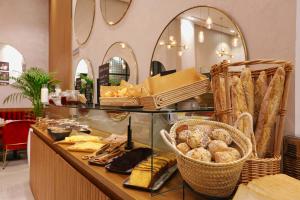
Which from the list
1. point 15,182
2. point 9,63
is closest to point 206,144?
point 15,182

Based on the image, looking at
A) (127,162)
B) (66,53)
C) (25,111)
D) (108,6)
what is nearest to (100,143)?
(127,162)

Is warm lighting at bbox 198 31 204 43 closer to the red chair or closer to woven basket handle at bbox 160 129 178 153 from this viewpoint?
woven basket handle at bbox 160 129 178 153

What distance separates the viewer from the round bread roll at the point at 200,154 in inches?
31.6

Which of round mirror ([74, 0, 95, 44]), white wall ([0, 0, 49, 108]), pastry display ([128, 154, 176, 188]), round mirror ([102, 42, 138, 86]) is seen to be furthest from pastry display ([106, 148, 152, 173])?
white wall ([0, 0, 49, 108])

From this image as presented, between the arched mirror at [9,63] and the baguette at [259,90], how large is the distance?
7030 mm

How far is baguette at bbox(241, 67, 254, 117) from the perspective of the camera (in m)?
1.06

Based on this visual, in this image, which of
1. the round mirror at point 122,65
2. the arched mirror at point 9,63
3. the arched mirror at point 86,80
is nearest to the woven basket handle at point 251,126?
the round mirror at point 122,65

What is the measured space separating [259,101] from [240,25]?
531 millimetres

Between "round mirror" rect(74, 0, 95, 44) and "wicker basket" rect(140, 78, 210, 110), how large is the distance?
8.73 feet

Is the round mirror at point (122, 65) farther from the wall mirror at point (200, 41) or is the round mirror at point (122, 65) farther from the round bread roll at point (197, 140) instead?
the round bread roll at point (197, 140)

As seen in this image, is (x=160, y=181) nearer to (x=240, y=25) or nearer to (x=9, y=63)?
(x=240, y=25)

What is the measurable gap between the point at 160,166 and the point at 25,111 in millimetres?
6883

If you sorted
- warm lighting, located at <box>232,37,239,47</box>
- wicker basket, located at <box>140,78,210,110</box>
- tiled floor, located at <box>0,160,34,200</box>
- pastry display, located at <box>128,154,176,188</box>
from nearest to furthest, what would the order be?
pastry display, located at <box>128,154,176,188</box> → wicker basket, located at <box>140,78,210,110</box> → warm lighting, located at <box>232,37,239,47</box> → tiled floor, located at <box>0,160,34,200</box>

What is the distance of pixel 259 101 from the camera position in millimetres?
1077
